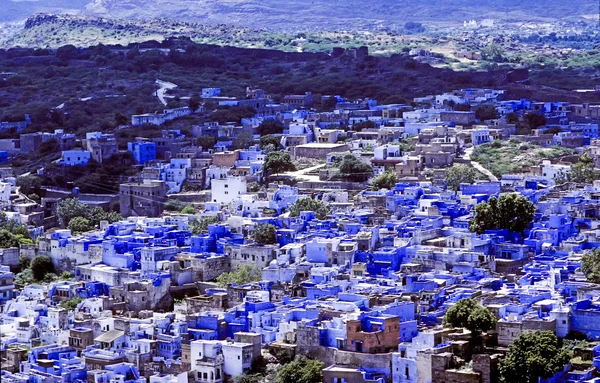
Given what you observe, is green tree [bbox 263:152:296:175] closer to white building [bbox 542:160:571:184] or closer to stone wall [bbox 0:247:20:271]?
white building [bbox 542:160:571:184]

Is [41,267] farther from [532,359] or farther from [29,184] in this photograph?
[532,359]

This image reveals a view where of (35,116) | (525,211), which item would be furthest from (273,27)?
(525,211)

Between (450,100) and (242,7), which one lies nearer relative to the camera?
(450,100)

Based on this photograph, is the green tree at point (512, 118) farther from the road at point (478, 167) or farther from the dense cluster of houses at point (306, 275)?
the road at point (478, 167)

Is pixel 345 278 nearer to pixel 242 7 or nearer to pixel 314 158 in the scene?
pixel 314 158

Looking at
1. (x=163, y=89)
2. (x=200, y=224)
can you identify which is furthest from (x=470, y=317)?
(x=163, y=89)

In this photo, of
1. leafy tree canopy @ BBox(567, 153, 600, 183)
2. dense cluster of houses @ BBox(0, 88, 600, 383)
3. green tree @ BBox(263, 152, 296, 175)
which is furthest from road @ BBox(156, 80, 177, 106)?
leafy tree canopy @ BBox(567, 153, 600, 183)

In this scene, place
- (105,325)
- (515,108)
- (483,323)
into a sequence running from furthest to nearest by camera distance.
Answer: (515,108)
(105,325)
(483,323)
